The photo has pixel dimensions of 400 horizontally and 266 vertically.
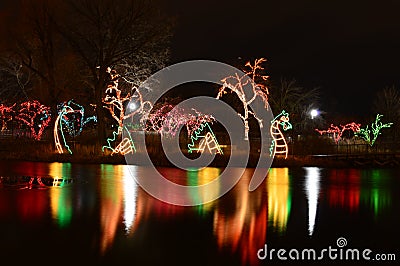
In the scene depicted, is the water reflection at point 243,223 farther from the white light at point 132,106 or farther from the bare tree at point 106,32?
the white light at point 132,106

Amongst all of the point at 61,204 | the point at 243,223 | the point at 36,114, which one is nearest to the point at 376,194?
the point at 243,223

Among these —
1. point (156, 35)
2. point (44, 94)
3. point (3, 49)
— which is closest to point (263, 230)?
point (156, 35)

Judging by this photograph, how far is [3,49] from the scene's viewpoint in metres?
37.6

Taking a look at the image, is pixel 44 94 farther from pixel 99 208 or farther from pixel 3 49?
pixel 99 208

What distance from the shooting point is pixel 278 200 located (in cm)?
1515

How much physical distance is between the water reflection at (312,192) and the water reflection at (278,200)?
53 cm

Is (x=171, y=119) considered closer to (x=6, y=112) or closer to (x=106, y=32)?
(x=106, y=32)

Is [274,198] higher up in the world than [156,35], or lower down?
lower down

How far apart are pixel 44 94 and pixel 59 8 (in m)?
17.2

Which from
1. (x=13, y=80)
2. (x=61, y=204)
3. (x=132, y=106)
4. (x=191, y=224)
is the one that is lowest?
(x=191, y=224)

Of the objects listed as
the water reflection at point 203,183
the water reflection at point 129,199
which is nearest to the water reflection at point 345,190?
the water reflection at point 203,183

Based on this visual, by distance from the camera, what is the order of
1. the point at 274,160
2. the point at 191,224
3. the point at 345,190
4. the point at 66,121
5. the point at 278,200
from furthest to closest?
the point at 66,121, the point at 274,160, the point at 345,190, the point at 278,200, the point at 191,224

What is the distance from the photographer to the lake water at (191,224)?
8719 millimetres

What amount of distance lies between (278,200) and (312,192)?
2.39 m
